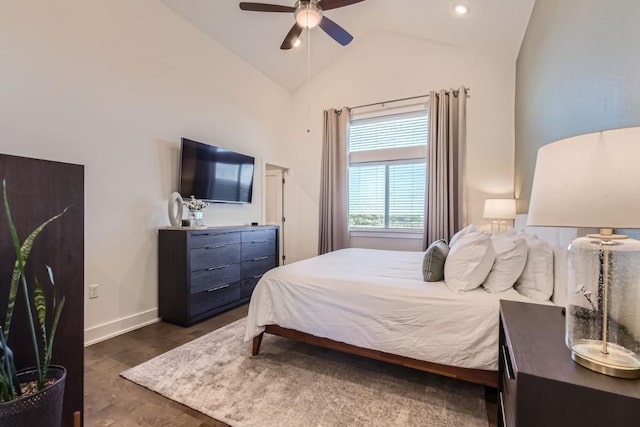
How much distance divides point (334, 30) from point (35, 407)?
3.62m

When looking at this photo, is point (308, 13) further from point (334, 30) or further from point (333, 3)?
point (334, 30)

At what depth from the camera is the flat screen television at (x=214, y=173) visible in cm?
346

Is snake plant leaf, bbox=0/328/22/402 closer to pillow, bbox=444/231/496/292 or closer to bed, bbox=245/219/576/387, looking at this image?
bed, bbox=245/219/576/387

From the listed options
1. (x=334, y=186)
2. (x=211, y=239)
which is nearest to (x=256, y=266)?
(x=211, y=239)

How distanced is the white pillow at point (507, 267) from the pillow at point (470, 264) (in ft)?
0.12

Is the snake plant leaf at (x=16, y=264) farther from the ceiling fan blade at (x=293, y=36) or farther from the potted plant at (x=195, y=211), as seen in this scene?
the ceiling fan blade at (x=293, y=36)

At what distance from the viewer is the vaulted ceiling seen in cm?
339

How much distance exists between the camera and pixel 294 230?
220 inches

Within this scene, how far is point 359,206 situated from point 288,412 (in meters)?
3.74

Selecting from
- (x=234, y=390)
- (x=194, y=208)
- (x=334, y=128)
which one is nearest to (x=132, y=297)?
(x=194, y=208)

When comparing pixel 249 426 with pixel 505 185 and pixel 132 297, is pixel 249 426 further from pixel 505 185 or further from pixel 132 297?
pixel 505 185

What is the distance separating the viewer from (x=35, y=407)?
3.49ft

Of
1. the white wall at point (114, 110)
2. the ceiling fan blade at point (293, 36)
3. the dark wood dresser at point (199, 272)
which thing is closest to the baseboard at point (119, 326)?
the white wall at point (114, 110)

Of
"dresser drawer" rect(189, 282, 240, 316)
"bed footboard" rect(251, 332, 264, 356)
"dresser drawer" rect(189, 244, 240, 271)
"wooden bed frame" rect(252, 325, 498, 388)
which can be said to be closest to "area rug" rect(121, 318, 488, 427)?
"bed footboard" rect(251, 332, 264, 356)
